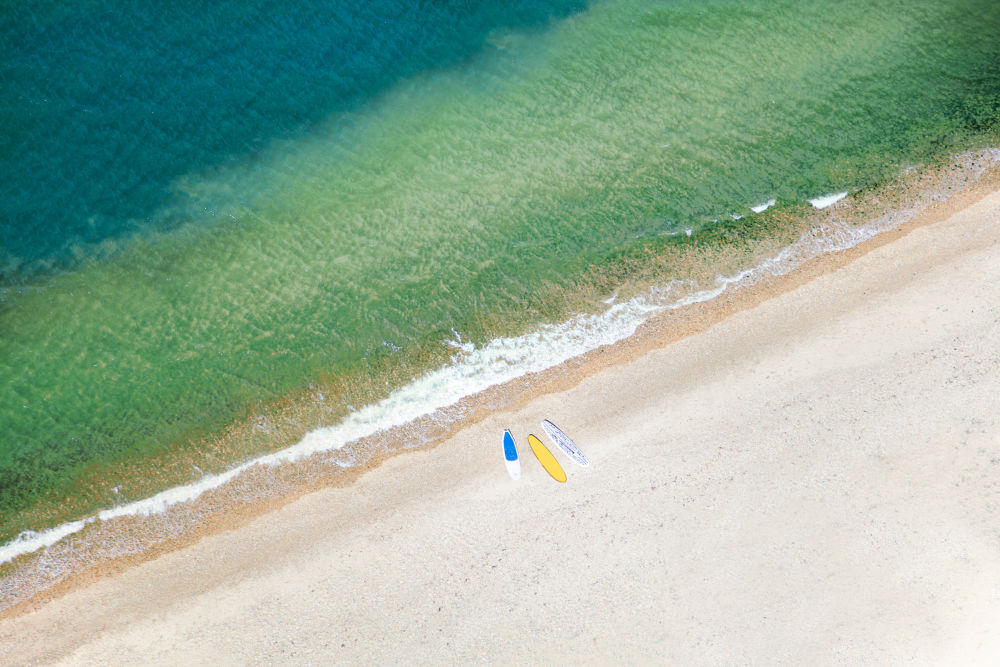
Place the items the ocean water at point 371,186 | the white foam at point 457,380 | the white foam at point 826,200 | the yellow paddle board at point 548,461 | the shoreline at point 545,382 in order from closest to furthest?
the shoreline at point 545,382, the yellow paddle board at point 548,461, the white foam at point 457,380, the ocean water at point 371,186, the white foam at point 826,200

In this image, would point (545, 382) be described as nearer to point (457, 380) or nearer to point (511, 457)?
point (511, 457)

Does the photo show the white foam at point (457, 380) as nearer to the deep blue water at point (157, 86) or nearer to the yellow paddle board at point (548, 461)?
the yellow paddle board at point (548, 461)

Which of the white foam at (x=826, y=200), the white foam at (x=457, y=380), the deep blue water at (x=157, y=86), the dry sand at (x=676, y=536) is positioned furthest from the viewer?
the white foam at (x=826, y=200)

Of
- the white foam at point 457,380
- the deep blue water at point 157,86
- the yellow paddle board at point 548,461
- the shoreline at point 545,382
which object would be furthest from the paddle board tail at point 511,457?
the deep blue water at point 157,86

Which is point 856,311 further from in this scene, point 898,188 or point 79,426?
point 79,426

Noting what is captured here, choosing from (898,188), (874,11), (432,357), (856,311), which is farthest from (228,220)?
(874,11)

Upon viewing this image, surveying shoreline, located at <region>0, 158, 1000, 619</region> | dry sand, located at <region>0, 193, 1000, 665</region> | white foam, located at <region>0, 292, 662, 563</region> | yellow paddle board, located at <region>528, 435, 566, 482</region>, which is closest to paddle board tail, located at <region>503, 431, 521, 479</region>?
dry sand, located at <region>0, 193, 1000, 665</region>
